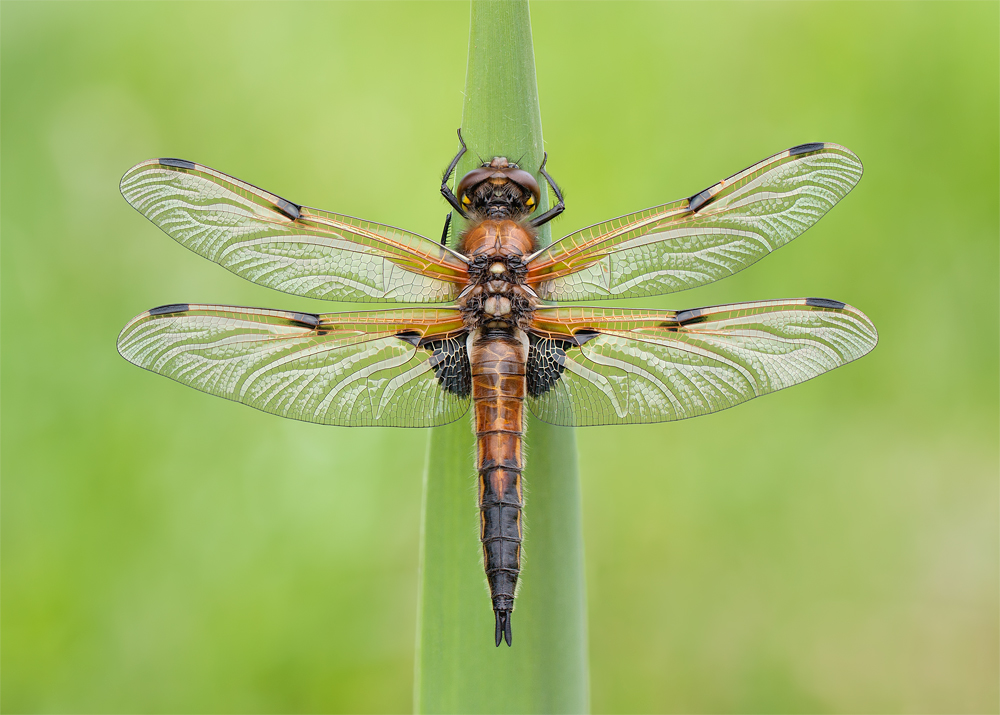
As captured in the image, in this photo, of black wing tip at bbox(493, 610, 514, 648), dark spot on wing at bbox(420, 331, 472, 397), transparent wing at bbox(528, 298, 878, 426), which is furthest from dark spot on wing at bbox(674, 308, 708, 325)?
black wing tip at bbox(493, 610, 514, 648)

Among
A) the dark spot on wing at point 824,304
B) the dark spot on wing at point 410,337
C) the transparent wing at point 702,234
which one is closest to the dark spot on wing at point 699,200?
the transparent wing at point 702,234

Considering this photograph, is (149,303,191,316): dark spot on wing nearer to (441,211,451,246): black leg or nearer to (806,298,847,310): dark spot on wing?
(441,211,451,246): black leg

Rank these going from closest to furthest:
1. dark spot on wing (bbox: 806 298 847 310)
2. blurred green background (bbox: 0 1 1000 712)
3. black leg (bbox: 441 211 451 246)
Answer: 1. dark spot on wing (bbox: 806 298 847 310)
2. black leg (bbox: 441 211 451 246)
3. blurred green background (bbox: 0 1 1000 712)

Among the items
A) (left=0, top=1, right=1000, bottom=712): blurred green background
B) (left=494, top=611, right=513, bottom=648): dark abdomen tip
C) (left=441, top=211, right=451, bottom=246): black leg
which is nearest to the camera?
(left=494, top=611, right=513, bottom=648): dark abdomen tip

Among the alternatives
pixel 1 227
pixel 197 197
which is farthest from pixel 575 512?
pixel 1 227

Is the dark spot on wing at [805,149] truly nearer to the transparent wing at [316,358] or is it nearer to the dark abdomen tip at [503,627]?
the transparent wing at [316,358]

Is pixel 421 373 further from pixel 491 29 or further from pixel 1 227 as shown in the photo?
pixel 1 227
